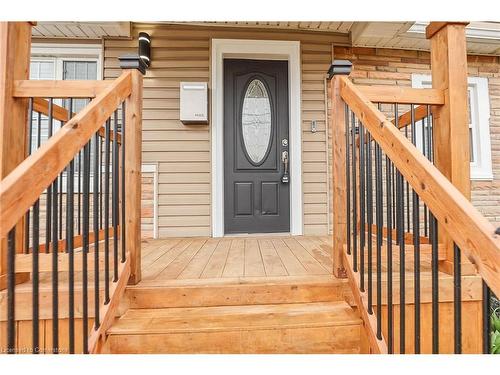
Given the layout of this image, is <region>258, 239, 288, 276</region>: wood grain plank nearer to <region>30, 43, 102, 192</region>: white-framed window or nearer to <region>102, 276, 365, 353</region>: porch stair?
<region>102, 276, 365, 353</region>: porch stair

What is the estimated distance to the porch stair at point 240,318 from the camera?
4.67ft

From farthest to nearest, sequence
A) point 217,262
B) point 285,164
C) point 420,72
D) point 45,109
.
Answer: point 420,72
point 285,164
point 217,262
point 45,109

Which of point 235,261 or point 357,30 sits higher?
point 357,30

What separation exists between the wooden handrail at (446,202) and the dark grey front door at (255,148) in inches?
88.9

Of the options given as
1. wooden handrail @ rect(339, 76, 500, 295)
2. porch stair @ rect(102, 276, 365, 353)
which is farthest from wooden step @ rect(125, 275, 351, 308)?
wooden handrail @ rect(339, 76, 500, 295)

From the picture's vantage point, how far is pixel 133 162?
63.6 inches

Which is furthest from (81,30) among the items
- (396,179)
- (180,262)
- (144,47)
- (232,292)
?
(396,179)

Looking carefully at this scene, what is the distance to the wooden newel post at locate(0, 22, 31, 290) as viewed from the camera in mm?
1490

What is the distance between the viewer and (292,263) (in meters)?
2.11

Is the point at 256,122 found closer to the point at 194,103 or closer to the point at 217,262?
the point at 194,103

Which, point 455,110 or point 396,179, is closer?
point 396,179

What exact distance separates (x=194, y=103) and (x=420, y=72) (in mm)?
2925

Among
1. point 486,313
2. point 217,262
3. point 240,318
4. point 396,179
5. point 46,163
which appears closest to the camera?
point 486,313

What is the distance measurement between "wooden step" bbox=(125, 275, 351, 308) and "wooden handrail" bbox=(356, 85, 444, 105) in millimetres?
1028
